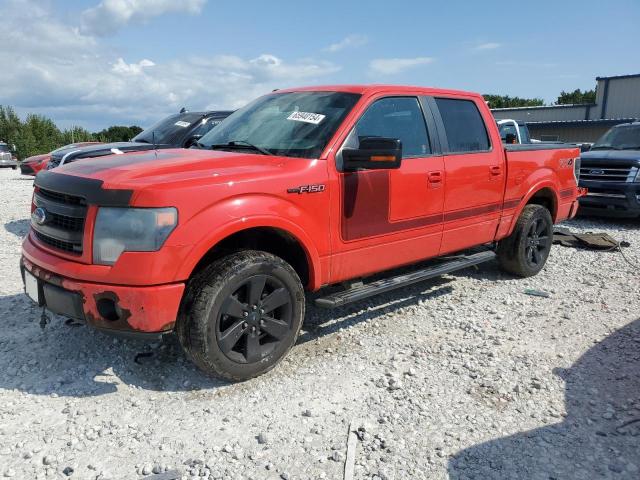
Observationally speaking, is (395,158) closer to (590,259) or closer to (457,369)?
(457,369)

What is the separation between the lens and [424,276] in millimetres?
4418

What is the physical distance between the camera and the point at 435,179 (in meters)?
4.37

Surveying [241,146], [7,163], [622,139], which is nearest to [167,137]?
[241,146]

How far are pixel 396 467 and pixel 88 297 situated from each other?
6.35 feet

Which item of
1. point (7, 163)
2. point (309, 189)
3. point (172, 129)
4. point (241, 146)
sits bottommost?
point (7, 163)

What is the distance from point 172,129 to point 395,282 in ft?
18.4

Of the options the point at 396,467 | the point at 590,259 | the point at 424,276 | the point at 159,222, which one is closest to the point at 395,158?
the point at 424,276

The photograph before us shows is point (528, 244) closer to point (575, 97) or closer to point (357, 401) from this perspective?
point (357, 401)

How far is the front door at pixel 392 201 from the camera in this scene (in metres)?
3.80

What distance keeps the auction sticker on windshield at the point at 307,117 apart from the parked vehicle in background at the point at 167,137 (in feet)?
12.8

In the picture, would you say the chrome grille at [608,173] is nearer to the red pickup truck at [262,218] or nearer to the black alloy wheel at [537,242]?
the black alloy wheel at [537,242]

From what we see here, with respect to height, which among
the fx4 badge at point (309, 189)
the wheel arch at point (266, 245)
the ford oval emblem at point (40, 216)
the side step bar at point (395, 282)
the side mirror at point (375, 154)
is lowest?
the side step bar at point (395, 282)

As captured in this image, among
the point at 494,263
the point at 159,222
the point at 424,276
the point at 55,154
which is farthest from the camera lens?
the point at 55,154

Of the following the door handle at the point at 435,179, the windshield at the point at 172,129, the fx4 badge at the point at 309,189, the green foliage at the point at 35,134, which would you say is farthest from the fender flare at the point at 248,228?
the green foliage at the point at 35,134
